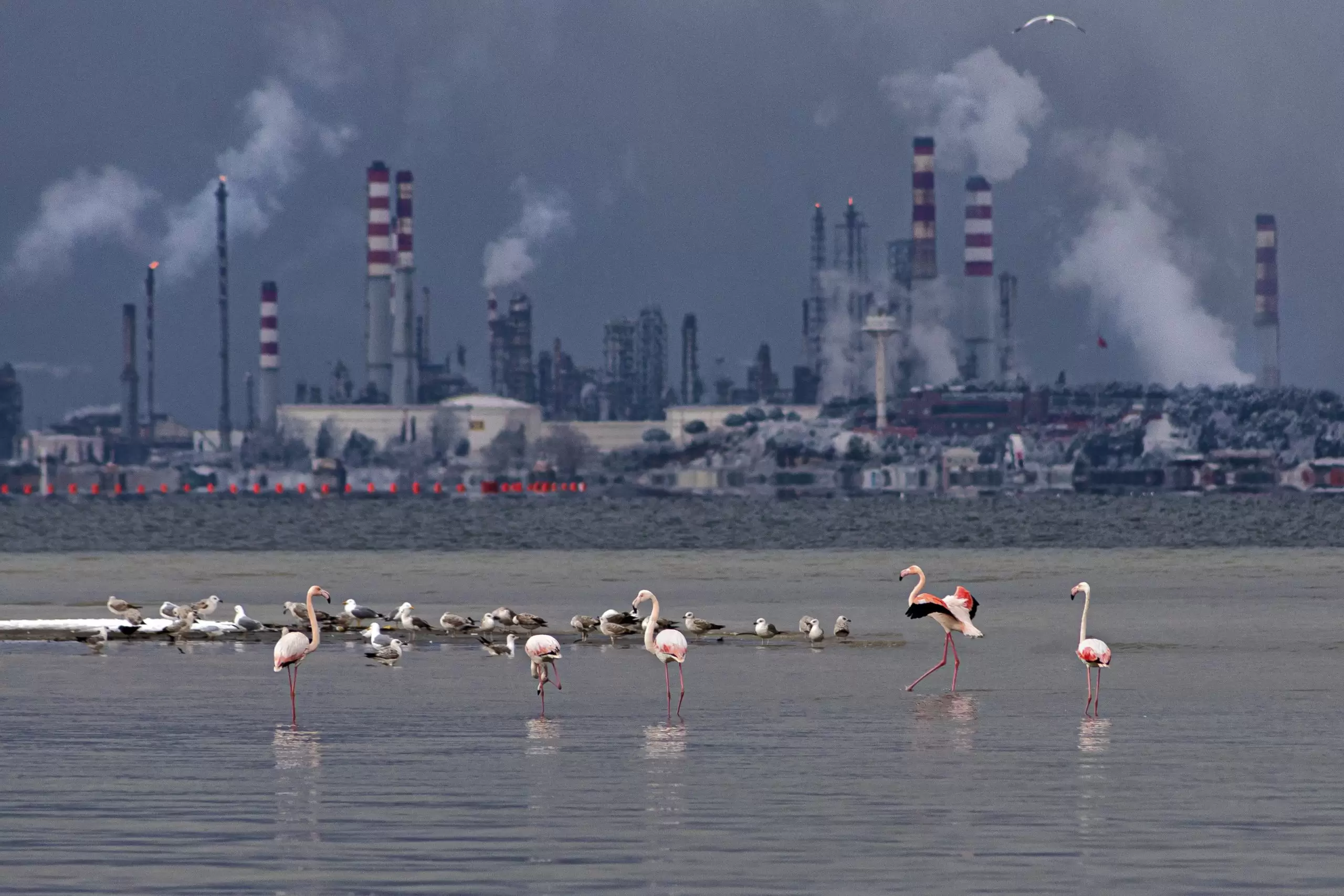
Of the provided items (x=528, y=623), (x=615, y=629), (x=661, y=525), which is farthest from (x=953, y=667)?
(x=661, y=525)

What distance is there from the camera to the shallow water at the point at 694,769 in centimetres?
1268

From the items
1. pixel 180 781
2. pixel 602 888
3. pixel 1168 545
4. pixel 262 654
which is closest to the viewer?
pixel 602 888

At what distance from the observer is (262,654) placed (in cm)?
2858

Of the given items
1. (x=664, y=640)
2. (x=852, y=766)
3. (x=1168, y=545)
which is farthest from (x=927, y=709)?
(x=1168, y=545)

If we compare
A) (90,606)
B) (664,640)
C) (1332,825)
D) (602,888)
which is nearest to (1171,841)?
(1332,825)

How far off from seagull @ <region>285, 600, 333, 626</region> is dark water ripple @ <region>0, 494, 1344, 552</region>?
44.0 metres

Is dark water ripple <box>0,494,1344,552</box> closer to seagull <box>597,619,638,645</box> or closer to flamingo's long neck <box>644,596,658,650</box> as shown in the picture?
seagull <box>597,619,638,645</box>

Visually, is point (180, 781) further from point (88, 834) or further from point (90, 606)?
point (90, 606)

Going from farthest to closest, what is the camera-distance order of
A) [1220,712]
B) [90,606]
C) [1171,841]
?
[90,606], [1220,712], [1171,841]

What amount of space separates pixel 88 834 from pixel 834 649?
1629 centimetres

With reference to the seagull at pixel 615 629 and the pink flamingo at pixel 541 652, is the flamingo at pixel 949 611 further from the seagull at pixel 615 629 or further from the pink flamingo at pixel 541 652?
the seagull at pixel 615 629

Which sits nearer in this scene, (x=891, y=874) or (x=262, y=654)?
(x=891, y=874)

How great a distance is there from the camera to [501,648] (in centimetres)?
2858

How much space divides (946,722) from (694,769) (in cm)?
402
